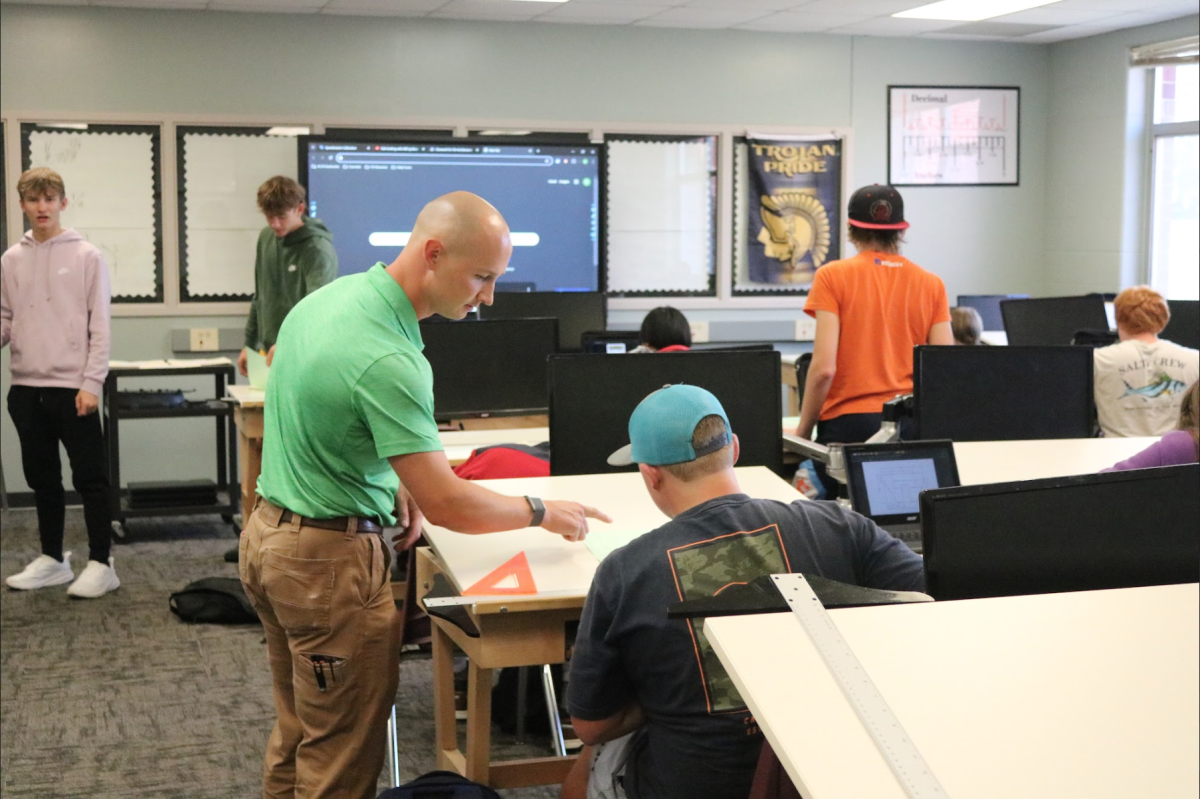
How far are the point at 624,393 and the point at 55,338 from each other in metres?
2.58

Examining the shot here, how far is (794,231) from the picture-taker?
7375 millimetres

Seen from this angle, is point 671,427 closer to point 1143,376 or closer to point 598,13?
point 1143,376

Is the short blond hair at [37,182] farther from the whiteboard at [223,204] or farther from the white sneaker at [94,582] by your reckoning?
the whiteboard at [223,204]

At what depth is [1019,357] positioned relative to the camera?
345 centimetres

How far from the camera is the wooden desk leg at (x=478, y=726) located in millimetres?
2529

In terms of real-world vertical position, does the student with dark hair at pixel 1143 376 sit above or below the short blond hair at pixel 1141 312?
below

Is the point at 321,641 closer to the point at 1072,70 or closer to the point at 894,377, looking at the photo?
the point at 894,377

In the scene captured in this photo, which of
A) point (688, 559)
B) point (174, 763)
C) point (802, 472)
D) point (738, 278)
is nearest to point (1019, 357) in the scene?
point (802, 472)

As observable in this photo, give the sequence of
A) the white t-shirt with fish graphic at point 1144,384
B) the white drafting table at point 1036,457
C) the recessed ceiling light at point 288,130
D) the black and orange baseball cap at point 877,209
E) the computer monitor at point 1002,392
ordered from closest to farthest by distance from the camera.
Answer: the white drafting table at point 1036,457 < the computer monitor at point 1002,392 < the black and orange baseball cap at point 877,209 < the white t-shirt with fish graphic at point 1144,384 < the recessed ceiling light at point 288,130

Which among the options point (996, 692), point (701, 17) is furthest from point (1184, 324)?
point (996, 692)

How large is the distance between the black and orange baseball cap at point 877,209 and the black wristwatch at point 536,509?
1789 millimetres

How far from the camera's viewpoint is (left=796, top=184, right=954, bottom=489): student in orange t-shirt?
370cm

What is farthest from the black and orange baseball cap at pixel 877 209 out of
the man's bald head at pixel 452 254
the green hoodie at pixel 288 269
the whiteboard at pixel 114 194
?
the whiteboard at pixel 114 194

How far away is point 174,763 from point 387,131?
4.17m
